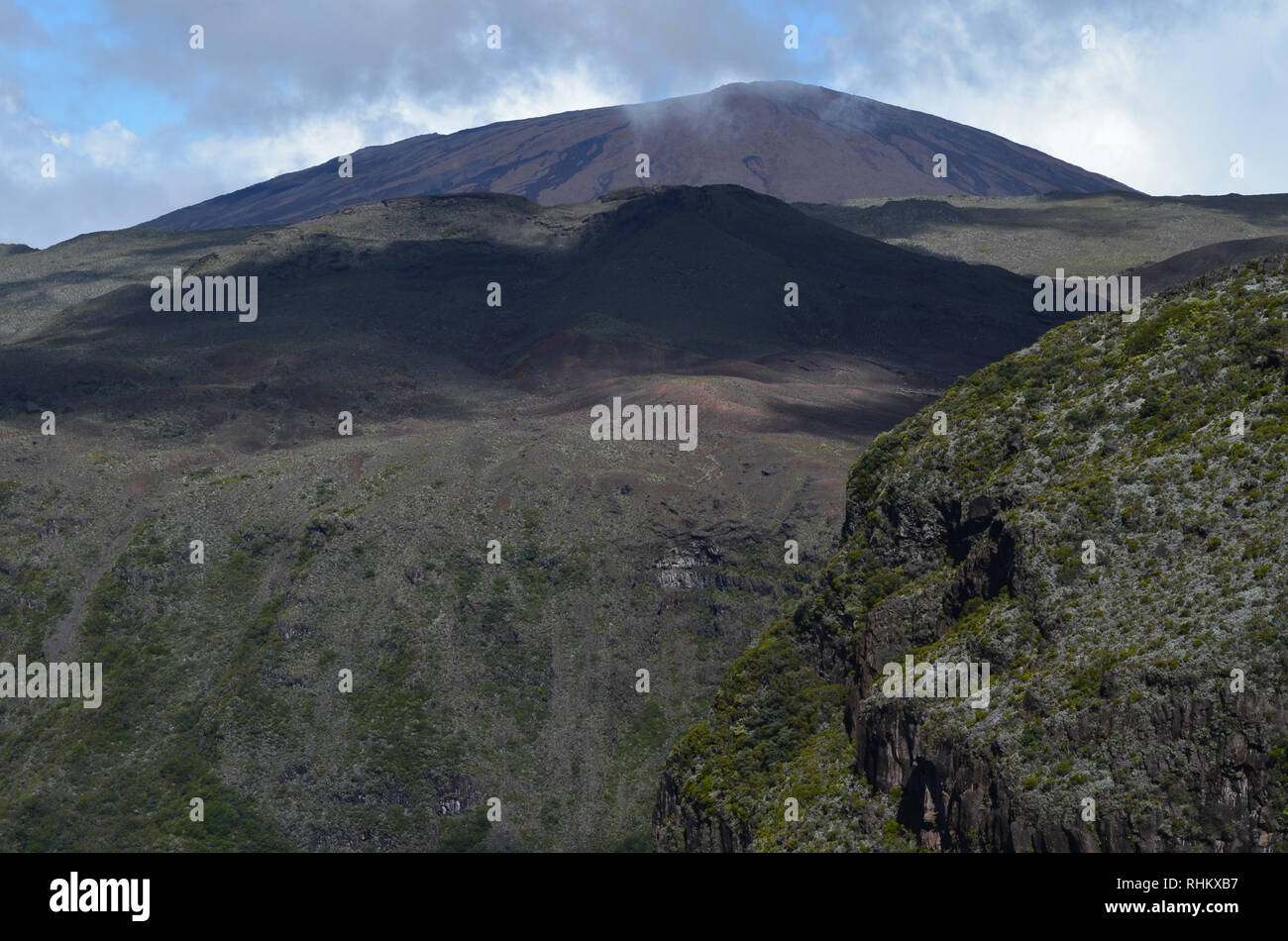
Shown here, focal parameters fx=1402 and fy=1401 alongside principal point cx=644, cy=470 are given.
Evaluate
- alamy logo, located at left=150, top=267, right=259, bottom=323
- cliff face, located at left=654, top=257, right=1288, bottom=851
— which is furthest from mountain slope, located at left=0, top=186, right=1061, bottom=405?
cliff face, located at left=654, top=257, right=1288, bottom=851

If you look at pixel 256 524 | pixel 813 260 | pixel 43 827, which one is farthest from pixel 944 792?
pixel 813 260

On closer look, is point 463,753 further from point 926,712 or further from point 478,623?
point 926,712

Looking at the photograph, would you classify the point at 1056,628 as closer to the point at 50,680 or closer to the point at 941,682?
the point at 941,682

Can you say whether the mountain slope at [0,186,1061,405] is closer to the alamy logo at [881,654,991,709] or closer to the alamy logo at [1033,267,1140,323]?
the alamy logo at [1033,267,1140,323]

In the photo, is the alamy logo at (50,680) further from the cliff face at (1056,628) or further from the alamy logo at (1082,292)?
the alamy logo at (1082,292)

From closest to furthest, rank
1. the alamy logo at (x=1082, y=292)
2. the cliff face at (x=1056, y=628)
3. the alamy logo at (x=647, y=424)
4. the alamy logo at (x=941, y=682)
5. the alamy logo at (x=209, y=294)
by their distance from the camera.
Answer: the cliff face at (x=1056, y=628)
the alamy logo at (x=941, y=682)
the alamy logo at (x=647, y=424)
the alamy logo at (x=1082, y=292)
the alamy logo at (x=209, y=294)

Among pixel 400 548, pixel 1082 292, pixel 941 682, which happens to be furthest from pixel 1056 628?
pixel 1082 292

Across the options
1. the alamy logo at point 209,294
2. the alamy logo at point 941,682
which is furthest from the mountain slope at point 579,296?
the alamy logo at point 941,682
